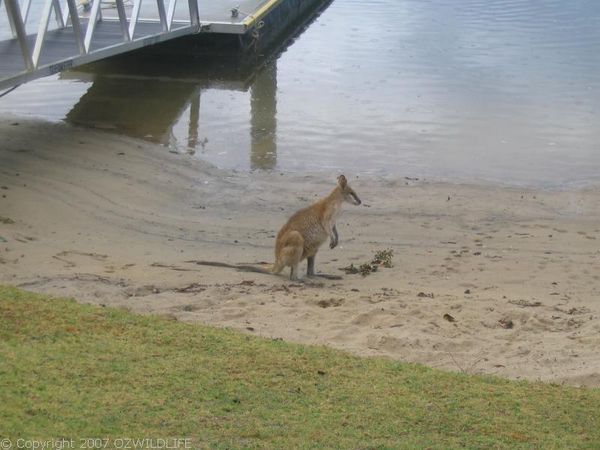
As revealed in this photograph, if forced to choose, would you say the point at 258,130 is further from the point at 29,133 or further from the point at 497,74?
the point at 497,74

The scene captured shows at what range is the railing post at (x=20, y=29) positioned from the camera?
13.7 meters

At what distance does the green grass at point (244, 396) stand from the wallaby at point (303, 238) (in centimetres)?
294

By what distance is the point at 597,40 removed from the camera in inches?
989

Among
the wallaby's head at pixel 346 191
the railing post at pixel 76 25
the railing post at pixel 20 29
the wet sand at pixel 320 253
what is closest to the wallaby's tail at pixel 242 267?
the wet sand at pixel 320 253

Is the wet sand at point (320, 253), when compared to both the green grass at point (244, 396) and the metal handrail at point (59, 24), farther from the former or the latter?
the metal handrail at point (59, 24)

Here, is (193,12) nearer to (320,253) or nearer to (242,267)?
(320,253)

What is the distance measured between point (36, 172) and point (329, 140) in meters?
5.50

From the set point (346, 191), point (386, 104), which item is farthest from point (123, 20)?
point (346, 191)

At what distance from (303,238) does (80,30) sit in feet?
21.0

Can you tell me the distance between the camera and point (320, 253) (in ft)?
39.6

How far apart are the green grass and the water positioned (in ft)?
28.8

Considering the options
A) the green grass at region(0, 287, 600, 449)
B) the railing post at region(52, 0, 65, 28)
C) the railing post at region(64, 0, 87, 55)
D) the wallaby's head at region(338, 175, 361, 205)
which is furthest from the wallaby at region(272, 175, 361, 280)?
the railing post at region(52, 0, 65, 28)

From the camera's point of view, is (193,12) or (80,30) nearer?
(80,30)

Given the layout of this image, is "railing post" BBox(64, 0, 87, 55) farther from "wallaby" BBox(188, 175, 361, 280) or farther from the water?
"wallaby" BBox(188, 175, 361, 280)
